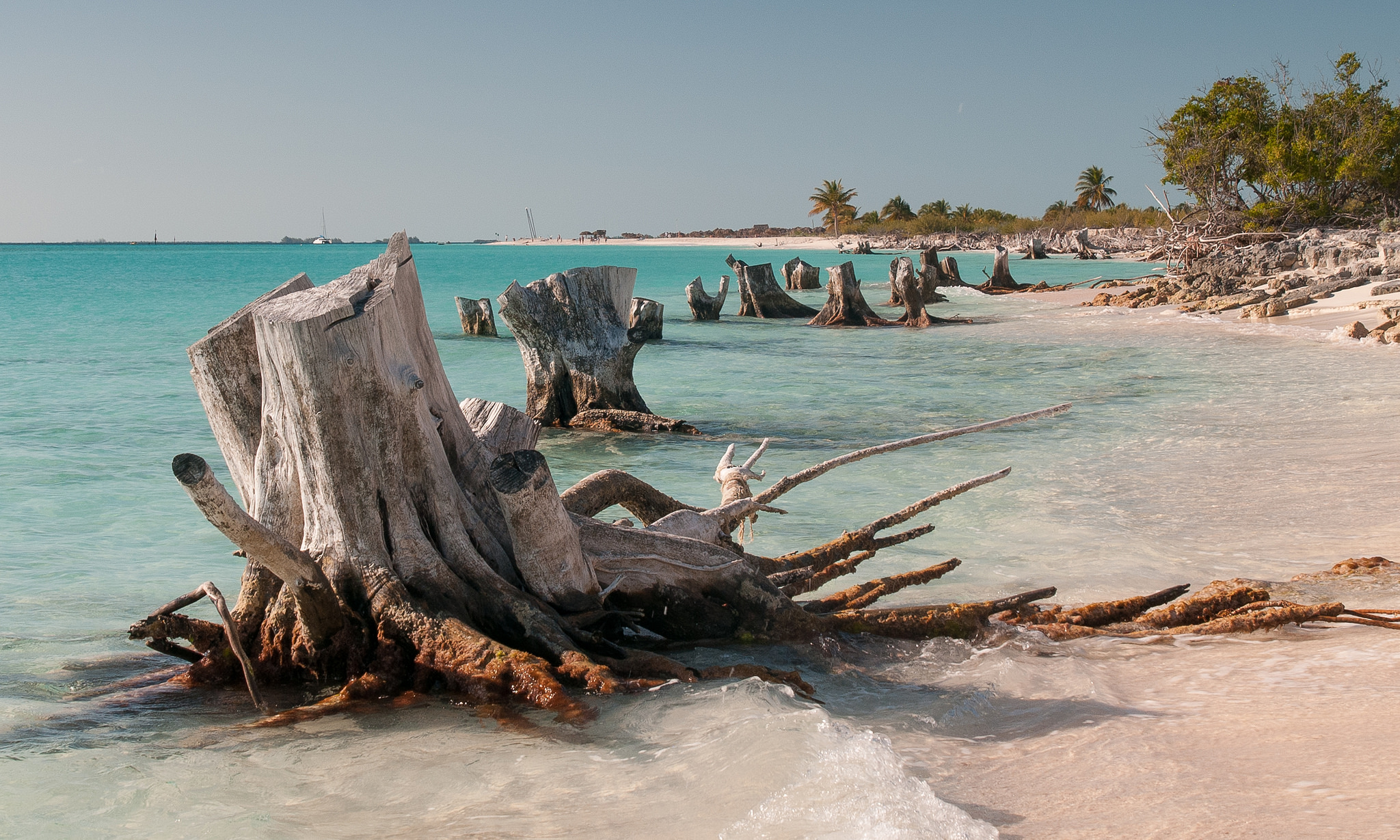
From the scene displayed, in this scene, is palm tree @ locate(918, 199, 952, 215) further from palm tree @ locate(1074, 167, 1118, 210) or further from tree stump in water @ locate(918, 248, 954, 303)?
tree stump in water @ locate(918, 248, 954, 303)

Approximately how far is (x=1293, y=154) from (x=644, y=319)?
83.3 feet

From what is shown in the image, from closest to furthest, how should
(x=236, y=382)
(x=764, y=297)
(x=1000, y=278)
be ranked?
(x=236, y=382) → (x=764, y=297) → (x=1000, y=278)

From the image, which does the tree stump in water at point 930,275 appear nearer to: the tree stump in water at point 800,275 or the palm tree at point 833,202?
the tree stump in water at point 800,275

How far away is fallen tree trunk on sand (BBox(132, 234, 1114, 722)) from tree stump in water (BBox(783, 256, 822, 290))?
104 feet

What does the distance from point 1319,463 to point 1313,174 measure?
26.7 m

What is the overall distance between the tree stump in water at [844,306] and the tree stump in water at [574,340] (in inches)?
533

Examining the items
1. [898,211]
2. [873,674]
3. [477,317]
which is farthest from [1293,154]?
[898,211]

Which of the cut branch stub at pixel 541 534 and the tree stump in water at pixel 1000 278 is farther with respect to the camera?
the tree stump in water at pixel 1000 278

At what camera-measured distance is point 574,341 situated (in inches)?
408

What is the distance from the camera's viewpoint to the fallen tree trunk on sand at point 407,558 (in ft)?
10.1

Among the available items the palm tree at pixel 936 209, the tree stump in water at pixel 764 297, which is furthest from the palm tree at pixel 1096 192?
the tree stump in water at pixel 764 297

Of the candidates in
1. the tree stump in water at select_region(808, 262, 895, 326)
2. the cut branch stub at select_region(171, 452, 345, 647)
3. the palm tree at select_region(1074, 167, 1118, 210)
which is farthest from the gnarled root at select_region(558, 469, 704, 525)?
the palm tree at select_region(1074, 167, 1118, 210)

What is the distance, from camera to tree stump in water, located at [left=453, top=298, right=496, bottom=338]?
898 inches

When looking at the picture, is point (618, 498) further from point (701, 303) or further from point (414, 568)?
point (701, 303)
